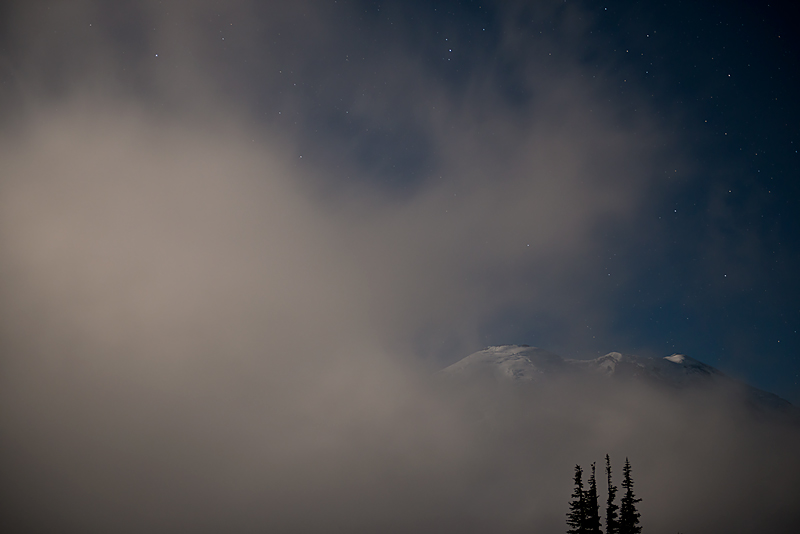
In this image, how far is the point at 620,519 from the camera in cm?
3091

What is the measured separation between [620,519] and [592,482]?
3.85m

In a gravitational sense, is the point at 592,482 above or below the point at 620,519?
above

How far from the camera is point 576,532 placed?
2959cm

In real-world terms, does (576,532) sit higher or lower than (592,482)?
lower

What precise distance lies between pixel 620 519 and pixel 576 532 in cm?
442

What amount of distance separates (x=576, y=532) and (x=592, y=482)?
3926 millimetres

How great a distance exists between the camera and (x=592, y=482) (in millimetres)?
30844
